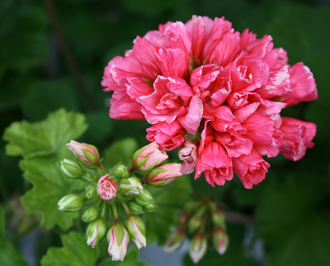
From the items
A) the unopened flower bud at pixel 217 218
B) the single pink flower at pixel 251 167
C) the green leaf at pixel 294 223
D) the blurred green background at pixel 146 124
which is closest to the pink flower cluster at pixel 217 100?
the single pink flower at pixel 251 167

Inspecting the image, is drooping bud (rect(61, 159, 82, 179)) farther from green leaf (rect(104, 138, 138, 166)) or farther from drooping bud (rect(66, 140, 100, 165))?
green leaf (rect(104, 138, 138, 166))

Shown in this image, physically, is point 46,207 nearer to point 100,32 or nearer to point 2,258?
point 2,258

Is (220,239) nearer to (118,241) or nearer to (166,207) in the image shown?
(166,207)

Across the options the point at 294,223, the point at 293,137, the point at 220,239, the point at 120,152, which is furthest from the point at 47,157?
the point at 294,223

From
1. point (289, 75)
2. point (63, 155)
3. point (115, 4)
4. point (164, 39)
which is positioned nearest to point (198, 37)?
point (164, 39)

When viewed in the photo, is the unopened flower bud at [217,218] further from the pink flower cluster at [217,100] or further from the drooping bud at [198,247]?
the pink flower cluster at [217,100]
